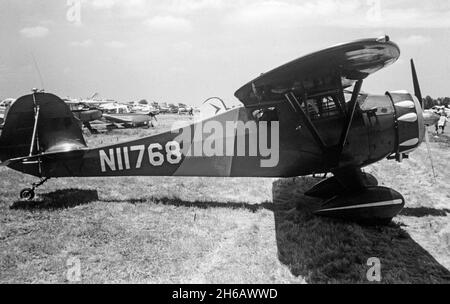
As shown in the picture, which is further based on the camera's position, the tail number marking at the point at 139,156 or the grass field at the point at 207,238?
the tail number marking at the point at 139,156

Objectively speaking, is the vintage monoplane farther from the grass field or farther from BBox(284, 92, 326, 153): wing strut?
the grass field

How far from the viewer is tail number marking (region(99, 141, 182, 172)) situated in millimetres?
6031

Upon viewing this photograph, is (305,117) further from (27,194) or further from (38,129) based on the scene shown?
(27,194)

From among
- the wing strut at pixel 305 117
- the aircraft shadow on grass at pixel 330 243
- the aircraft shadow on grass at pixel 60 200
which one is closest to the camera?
the aircraft shadow on grass at pixel 330 243

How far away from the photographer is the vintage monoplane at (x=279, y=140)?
4973mm

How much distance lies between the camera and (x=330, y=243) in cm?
438

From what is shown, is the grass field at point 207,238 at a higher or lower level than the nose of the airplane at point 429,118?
lower

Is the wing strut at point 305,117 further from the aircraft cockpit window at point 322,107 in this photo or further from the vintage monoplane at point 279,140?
the aircraft cockpit window at point 322,107

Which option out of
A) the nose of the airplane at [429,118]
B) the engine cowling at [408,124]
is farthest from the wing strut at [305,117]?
the nose of the airplane at [429,118]

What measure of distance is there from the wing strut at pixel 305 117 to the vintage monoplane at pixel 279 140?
2 centimetres

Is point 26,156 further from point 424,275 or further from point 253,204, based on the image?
point 424,275

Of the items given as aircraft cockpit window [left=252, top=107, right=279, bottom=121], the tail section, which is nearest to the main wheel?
the tail section

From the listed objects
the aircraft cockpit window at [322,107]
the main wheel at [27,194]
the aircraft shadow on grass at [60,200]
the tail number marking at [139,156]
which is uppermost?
the aircraft cockpit window at [322,107]

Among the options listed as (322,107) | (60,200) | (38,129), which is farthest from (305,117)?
(38,129)
